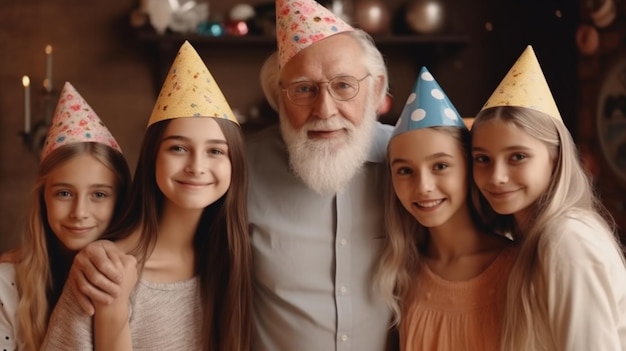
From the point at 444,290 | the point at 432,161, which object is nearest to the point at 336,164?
the point at 432,161

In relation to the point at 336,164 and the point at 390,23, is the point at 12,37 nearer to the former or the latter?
the point at 390,23

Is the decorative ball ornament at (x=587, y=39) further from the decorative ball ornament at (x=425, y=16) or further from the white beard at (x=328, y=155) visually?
the white beard at (x=328, y=155)

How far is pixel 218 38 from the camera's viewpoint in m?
3.75

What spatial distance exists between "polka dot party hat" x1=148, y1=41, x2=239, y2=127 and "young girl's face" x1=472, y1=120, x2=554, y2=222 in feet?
2.06

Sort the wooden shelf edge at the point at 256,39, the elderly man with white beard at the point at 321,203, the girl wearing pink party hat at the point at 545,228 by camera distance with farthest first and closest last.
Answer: the wooden shelf edge at the point at 256,39
the elderly man with white beard at the point at 321,203
the girl wearing pink party hat at the point at 545,228

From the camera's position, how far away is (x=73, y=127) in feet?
5.95

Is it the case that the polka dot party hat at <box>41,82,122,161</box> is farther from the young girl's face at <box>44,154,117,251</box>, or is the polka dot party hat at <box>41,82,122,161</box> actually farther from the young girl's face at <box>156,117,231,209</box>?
the young girl's face at <box>156,117,231,209</box>

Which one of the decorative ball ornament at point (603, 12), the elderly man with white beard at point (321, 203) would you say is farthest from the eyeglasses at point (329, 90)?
the decorative ball ornament at point (603, 12)

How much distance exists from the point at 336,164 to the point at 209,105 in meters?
0.37

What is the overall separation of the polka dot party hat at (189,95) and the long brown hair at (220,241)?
28 millimetres

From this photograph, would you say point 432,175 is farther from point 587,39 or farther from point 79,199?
point 587,39

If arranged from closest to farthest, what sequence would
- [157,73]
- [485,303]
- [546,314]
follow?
[546,314], [485,303], [157,73]

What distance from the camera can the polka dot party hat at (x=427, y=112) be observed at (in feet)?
5.46

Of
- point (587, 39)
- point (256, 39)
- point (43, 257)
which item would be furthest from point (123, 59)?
point (587, 39)
